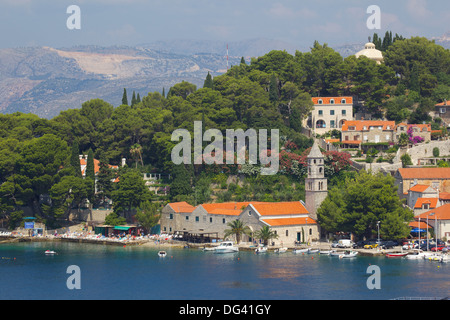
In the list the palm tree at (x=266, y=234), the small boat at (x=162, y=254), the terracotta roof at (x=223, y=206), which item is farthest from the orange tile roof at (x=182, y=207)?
the small boat at (x=162, y=254)

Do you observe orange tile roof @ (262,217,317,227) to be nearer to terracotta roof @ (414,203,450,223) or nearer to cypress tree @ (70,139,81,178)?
terracotta roof @ (414,203,450,223)

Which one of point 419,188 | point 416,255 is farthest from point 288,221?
point 419,188

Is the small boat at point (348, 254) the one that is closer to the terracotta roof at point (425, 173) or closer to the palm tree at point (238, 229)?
the palm tree at point (238, 229)

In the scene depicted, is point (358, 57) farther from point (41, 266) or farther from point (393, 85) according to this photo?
point (41, 266)

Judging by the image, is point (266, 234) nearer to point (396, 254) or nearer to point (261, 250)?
point (261, 250)

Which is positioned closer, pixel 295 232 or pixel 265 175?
pixel 295 232

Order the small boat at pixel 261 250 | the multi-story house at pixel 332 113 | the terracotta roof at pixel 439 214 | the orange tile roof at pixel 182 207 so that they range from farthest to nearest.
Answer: the multi-story house at pixel 332 113, the orange tile roof at pixel 182 207, the small boat at pixel 261 250, the terracotta roof at pixel 439 214
